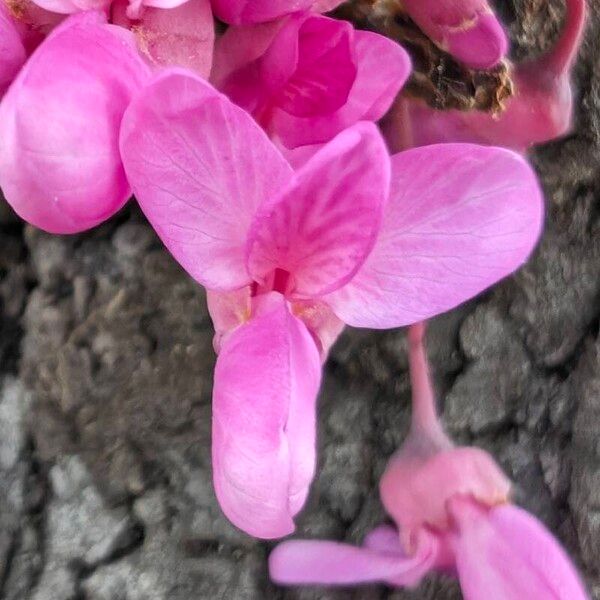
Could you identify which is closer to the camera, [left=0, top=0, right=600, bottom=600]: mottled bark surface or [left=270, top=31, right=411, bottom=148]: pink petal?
[left=270, top=31, right=411, bottom=148]: pink petal

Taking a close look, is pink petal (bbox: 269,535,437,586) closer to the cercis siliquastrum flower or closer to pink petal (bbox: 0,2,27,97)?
the cercis siliquastrum flower

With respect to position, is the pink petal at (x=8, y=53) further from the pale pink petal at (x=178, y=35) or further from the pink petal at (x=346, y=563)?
the pink petal at (x=346, y=563)

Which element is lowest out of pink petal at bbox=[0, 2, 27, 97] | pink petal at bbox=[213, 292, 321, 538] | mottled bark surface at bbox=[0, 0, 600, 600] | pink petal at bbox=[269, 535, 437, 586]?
mottled bark surface at bbox=[0, 0, 600, 600]

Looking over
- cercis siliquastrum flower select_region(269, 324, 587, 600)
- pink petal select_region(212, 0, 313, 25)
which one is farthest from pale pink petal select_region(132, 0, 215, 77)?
cercis siliquastrum flower select_region(269, 324, 587, 600)

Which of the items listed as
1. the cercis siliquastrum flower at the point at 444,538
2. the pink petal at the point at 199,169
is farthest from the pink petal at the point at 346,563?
the pink petal at the point at 199,169

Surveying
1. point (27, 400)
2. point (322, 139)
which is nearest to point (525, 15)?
point (322, 139)
